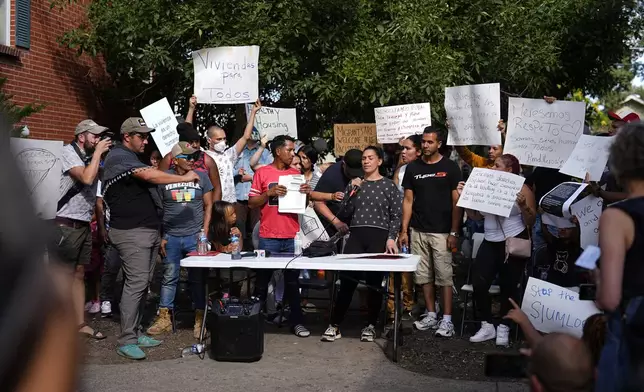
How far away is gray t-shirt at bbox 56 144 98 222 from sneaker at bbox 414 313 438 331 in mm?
3563

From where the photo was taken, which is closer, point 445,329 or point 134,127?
point 134,127

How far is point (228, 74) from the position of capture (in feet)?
33.5

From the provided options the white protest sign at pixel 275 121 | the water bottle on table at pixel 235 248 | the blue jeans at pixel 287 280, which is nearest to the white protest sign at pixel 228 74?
the white protest sign at pixel 275 121

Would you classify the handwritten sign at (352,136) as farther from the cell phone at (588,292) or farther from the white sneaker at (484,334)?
the cell phone at (588,292)

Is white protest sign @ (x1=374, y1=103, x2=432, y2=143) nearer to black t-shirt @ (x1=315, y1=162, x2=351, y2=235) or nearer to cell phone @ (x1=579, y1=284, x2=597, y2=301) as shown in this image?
black t-shirt @ (x1=315, y1=162, x2=351, y2=235)

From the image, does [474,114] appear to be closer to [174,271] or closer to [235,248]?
[235,248]

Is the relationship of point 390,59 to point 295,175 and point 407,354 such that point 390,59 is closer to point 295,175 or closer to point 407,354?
point 295,175

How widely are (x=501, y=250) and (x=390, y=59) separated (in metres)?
4.41

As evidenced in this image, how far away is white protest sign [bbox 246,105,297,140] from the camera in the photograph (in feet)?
37.9

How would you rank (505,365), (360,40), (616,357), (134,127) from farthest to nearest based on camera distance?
1. (360,40)
2. (134,127)
3. (505,365)
4. (616,357)

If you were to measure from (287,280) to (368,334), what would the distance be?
3.36 ft

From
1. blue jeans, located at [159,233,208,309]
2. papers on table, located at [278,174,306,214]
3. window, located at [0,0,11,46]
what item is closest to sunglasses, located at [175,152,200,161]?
blue jeans, located at [159,233,208,309]

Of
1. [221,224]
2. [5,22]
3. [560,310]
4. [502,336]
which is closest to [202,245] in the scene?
[221,224]

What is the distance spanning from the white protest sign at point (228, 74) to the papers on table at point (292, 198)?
74.7 inches
